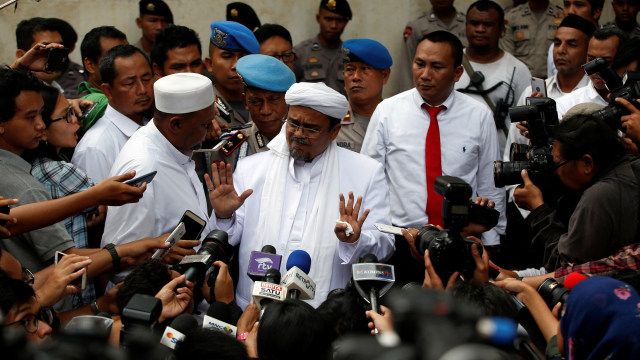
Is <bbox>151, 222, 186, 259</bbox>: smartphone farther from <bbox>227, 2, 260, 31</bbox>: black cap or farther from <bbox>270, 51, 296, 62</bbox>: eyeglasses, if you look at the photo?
<bbox>227, 2, 260, 31</bbox>: black cap

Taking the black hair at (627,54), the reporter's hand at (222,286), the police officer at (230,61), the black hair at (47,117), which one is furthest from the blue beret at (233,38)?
the black hair at (627,54)

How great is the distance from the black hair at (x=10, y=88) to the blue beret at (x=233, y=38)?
204cm

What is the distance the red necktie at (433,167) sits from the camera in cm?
427

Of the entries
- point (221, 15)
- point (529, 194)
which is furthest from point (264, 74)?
point (221, 15)

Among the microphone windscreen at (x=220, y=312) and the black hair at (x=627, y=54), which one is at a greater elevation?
the black hair at (x=627, y=54)

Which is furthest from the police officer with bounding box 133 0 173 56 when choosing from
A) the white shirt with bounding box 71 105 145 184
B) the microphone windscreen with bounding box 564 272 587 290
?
the microphone windscreen with bounding box 564 272 587 290

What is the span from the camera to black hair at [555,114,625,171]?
124 inches

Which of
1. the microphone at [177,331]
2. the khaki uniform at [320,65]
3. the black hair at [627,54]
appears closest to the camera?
the microphone at [177,331]

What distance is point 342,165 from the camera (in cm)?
371

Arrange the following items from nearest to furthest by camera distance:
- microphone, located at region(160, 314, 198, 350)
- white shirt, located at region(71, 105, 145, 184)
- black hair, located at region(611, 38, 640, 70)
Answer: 1. microphone, located at region(160, 314, 198, 350)
2. white shirt, located at region(71, 105, 145, 184)
3. black hair, located at region(611, 38, 640, 70)

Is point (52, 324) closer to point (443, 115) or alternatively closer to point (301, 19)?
point (443, 115)

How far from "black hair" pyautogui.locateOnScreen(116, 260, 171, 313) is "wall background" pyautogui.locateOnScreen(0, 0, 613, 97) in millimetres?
4720

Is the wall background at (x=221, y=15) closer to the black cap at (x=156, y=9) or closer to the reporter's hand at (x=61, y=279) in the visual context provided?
the black cap at (x=156, y=9)

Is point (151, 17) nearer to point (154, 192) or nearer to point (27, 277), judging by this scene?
point (154, 192)
